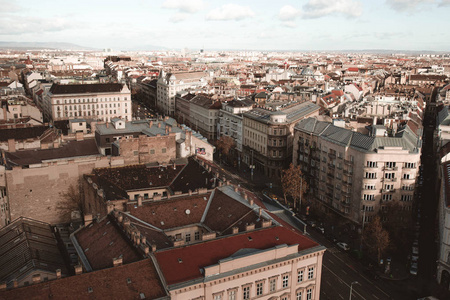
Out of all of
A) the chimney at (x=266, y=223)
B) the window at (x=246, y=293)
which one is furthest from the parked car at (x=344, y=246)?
the window at (x=246, y=293)

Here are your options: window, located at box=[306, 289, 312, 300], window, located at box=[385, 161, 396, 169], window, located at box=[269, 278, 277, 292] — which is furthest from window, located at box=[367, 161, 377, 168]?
window, located at box=[269, 278, 277, 292]

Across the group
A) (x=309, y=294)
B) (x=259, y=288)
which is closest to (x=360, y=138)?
(x=309, y=294)

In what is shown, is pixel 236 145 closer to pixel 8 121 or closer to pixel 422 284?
pixel 8 121

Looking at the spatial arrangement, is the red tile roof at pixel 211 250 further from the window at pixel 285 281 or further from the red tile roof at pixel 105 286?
the window at pixel 285 281

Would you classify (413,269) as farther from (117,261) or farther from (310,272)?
(117,261)

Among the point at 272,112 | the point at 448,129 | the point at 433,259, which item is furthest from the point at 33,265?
the point at 448,129

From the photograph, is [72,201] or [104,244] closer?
[104,244]

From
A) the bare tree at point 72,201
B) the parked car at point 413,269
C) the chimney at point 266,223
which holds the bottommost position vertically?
the parked car at point 413,269
